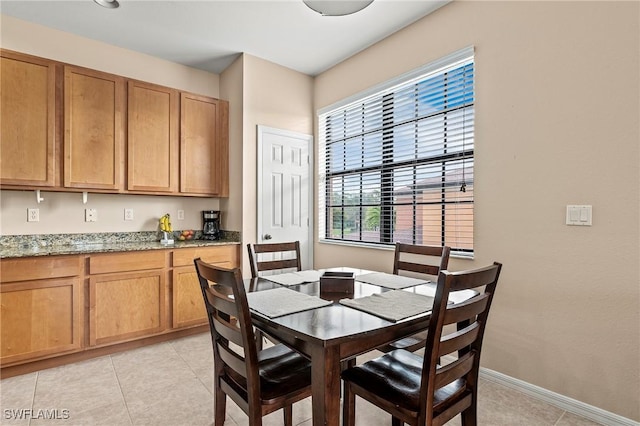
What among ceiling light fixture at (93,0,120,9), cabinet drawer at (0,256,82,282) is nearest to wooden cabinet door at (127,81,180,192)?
ceiling light fixture at (93,0,120,9)

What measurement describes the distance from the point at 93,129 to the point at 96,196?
2.25ft

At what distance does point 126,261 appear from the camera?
284cm

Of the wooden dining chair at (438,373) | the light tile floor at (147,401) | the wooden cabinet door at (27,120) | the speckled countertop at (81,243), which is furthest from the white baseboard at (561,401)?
the wooden cabinet door at (27,120)

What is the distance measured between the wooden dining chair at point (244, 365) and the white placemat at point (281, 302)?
0.44 feet

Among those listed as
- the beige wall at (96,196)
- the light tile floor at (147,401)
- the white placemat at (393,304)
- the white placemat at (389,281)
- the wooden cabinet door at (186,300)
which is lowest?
the light tile floor at (147,401)

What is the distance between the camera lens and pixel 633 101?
1.77 meters

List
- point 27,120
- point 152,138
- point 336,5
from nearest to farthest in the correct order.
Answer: point 336,5
point 27,120
point 152,138

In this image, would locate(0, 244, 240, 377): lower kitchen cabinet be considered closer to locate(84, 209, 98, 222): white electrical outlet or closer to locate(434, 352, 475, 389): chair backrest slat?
locate(84, 209, 98, 222): white electrical outlet

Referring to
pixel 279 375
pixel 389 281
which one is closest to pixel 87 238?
pixel 279 375

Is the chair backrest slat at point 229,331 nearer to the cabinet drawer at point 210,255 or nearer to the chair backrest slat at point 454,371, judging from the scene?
the chair backrest slat at point 454,371

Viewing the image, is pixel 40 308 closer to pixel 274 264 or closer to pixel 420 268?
pixel 274 264

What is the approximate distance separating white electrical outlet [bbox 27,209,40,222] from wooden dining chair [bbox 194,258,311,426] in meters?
2.46

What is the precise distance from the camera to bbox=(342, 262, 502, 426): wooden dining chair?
45.9 inches

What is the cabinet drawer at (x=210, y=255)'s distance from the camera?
3.12 meters
